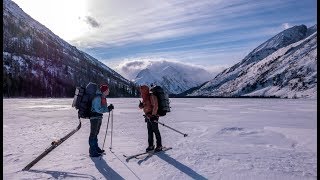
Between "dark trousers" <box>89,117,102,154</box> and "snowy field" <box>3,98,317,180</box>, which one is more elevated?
"dark trousers" <box>89,117,102,154</box>

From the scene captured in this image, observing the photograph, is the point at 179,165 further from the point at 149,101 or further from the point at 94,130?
the point at 94,130

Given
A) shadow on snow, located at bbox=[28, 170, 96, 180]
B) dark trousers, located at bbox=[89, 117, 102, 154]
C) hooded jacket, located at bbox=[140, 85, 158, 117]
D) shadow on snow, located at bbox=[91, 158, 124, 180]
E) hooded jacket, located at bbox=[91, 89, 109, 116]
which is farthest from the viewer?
hooded jacket, located at bbox=[140, 85, 158, 117]

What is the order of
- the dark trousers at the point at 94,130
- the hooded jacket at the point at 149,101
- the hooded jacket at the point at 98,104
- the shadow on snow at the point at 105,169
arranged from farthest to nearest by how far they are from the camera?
the hooded jacket at the point at 149,101 → the dark trousers at the point at 94,130 → the hooded jacket at the point at 98,104 → the shadow on snow at the point at 105,169

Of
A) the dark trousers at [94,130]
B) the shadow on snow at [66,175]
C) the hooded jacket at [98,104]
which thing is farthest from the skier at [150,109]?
the shadow on snow at [66,175]

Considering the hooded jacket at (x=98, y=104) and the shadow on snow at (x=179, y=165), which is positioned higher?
the hooded jacket at (x=98, y=104)

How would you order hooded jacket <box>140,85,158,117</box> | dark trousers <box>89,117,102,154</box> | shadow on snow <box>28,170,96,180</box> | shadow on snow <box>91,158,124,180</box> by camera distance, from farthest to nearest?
hooded jacket <box>140,85,158,117</box>, dark trousers <box>89,117,102,154</box>, shadow on snow <box>91,158,124,180</box>, shadow on snow <box>28,170,96,180</box>

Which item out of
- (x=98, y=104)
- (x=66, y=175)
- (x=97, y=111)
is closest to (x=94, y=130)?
(x=97, y=111)

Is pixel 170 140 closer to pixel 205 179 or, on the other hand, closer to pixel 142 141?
pixel 142 141

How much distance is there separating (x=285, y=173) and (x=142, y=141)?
6.90 m

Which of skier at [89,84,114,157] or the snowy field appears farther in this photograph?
A: skier at [89,84,114,157]

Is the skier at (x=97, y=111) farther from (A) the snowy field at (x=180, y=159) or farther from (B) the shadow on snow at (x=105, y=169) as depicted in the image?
(B) the shadow on snow at (x=105, y=169)

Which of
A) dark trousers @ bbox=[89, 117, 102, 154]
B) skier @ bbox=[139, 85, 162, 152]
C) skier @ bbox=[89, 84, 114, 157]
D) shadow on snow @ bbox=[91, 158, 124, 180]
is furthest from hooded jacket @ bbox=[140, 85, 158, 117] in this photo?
shadow on snow @ bbox=[91, 158, 124, 180]

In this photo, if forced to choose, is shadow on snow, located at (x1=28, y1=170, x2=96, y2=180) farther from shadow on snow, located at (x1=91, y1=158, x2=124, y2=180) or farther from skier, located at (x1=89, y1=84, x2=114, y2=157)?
skier, located at (x1=89, y1=84, x2=114, y2=157)

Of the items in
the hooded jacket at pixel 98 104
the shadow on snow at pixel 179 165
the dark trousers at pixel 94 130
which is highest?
the hooded jacket at pixel 98 104
